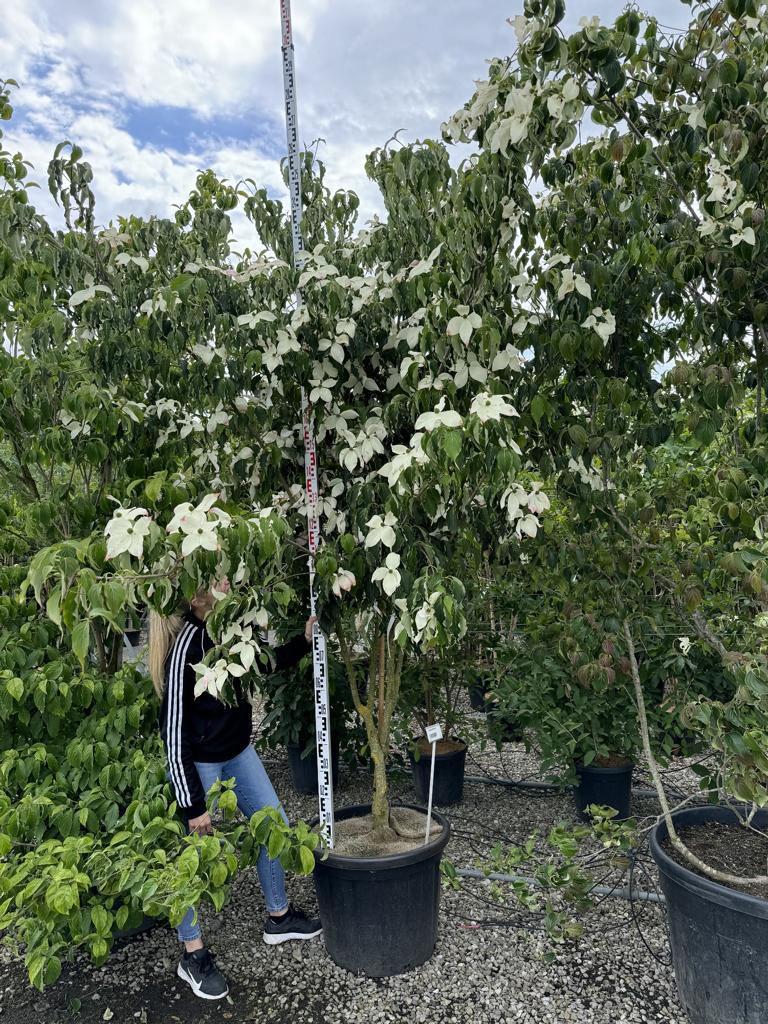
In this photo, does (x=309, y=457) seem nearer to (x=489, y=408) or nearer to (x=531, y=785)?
(x=489, y=408)

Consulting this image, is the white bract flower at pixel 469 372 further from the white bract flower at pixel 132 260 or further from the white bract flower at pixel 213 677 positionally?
the white bract flower at pixel 132 260

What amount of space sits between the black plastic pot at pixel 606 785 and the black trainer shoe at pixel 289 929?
5.07ft

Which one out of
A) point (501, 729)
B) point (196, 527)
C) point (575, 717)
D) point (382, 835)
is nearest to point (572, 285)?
point (196, 527)

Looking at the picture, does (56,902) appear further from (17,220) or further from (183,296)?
(17,220)

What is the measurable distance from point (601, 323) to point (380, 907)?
1992mm

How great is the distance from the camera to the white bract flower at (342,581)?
219 centimetres

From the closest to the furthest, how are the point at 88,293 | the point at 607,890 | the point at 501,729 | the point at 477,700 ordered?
the point at 88,293
the point at 607,890
the point at 501,729
the point at 477,700

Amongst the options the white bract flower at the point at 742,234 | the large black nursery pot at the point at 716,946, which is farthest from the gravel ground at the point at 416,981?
the white bract flower at the point at 742,234

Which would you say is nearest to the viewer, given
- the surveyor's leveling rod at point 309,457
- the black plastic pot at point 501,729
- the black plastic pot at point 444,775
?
the surveyor's leveling rod at point 309,457

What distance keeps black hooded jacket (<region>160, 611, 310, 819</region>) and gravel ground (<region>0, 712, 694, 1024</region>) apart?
64 centimetres

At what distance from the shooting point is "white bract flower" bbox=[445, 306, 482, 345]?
1.97 m

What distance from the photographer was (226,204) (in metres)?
3.17

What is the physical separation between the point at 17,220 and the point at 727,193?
216 cm

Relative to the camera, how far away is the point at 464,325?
197 cm
